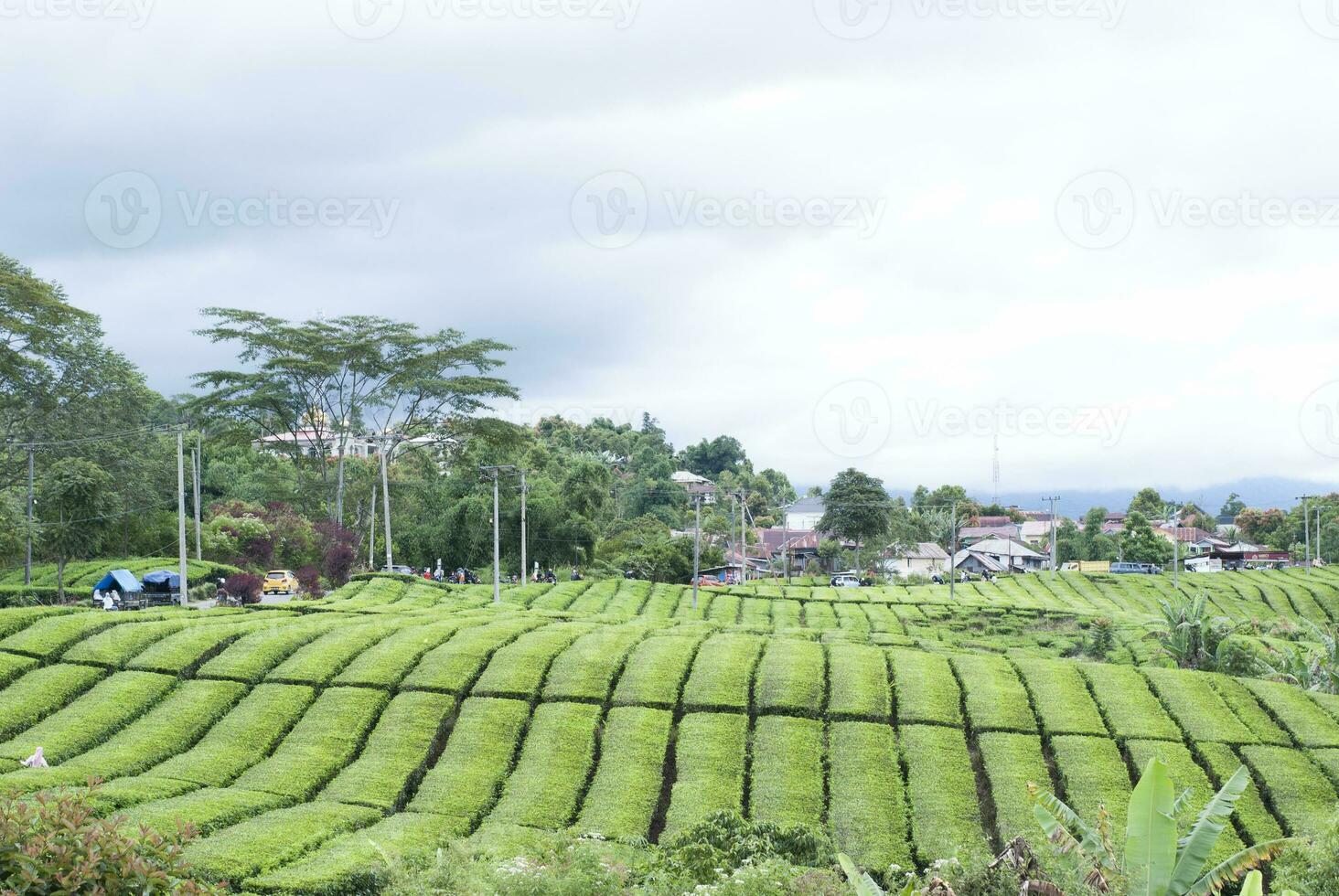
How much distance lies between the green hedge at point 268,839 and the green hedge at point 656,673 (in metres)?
7.11

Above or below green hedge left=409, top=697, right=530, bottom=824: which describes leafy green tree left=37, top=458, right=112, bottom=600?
above

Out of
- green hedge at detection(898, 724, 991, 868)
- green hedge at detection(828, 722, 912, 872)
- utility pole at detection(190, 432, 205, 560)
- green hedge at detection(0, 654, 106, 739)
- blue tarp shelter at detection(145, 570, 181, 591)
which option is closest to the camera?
green hedge at detection(828, 722, 912, 872)

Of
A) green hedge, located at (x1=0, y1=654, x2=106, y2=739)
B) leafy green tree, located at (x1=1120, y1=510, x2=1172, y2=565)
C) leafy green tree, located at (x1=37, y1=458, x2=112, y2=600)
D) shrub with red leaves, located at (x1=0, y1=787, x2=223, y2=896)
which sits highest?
leafy green tree, located at (x1=37, y1=458, x2=112, y2=600)

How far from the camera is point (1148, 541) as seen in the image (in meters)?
86.2

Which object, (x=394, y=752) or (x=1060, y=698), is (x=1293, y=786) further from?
(x=394, y=752)

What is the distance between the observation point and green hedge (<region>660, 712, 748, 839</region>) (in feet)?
65.9

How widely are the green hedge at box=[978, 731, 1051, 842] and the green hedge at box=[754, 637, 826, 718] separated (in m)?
3.70

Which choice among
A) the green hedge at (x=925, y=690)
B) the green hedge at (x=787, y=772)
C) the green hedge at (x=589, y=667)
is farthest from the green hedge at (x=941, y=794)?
the green hedge at (x=589, y=667)

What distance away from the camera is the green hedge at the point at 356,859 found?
44.8 ft

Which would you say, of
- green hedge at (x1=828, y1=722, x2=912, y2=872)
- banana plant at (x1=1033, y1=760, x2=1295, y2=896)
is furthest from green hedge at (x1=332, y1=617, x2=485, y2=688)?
banana plant at (x1=1033, y1=760, x2=1295, y2=896)

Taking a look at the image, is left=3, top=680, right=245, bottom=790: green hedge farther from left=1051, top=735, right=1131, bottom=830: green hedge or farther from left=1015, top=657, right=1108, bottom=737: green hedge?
left=1015, top=657, right=1108, bottom=737: green hedge

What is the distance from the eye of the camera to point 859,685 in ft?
81.9

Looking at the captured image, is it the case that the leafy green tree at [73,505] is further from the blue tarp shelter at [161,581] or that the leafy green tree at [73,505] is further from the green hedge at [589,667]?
the green hedge at [589,667]

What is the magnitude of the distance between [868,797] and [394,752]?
9376mm
